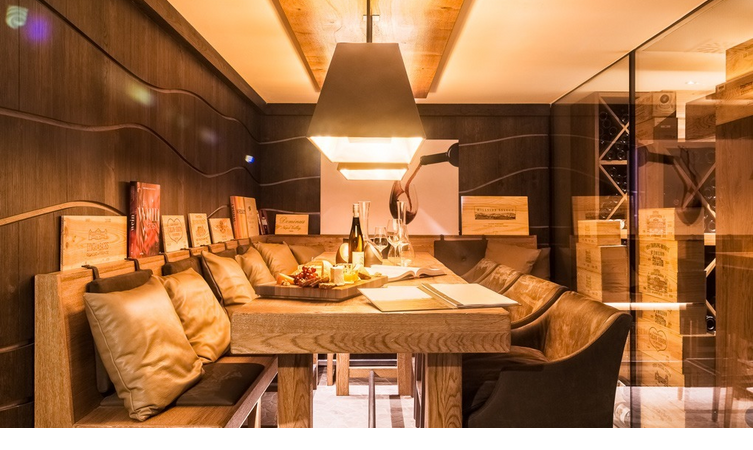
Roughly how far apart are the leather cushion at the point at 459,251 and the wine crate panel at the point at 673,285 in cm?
183

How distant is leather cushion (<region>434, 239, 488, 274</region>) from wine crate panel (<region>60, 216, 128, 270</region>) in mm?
3480

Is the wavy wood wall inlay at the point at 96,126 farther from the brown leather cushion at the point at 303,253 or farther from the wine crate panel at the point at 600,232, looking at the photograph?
the wine crate panel at the point at 600,232

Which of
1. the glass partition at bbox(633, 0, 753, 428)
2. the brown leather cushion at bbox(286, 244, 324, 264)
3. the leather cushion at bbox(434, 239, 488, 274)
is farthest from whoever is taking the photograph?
the leather cushion at bbox(434, 239, 488, 274)

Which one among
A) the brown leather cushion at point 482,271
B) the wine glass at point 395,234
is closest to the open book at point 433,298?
the wine glass at point 395,234

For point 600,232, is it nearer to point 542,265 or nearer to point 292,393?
point 542,265

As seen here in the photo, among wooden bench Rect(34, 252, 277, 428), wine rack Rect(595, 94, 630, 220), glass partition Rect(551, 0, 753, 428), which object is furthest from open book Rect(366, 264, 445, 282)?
wine rack Rect(595, 94, 630, 220)

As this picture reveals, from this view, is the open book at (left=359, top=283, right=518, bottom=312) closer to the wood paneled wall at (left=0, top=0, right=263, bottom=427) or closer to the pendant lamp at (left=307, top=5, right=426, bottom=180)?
the pendant lamp at (left=307, top=5, right=426, bottom=180)

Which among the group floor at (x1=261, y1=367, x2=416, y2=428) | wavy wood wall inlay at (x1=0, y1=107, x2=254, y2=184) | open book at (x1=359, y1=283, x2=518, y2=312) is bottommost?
floor at (x1=261, y1=367, x2=416, y2=428)

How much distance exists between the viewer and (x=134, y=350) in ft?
5.86

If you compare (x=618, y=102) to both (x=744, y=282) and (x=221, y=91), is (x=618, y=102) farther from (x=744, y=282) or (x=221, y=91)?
(x=221, y=91)

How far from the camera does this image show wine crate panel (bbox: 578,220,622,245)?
4.29 metres

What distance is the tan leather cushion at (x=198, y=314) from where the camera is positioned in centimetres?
231

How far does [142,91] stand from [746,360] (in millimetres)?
3461
